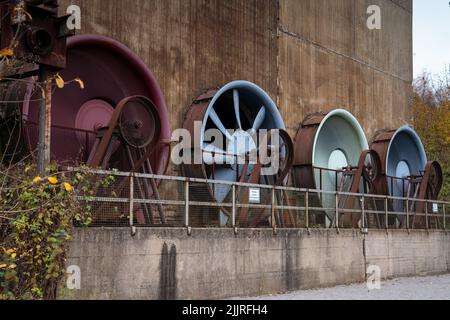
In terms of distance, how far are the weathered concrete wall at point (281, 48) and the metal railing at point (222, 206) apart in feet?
11.2

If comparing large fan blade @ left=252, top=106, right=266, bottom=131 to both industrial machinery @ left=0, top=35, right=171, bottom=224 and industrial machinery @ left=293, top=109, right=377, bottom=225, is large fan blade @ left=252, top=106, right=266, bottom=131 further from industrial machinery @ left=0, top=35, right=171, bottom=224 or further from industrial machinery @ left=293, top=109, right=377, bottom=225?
industrial machinery @ left=0, top=35, right=171, bottom=224

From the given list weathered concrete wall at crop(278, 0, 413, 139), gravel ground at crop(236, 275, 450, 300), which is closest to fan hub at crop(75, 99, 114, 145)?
gravel ground at crop(236, 275, 450, 300)

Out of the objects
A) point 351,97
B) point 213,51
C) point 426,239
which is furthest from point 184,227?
point 351,97

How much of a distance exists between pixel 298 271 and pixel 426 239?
832 cm

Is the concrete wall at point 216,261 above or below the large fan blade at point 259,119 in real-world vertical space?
below

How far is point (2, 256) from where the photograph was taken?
901cm

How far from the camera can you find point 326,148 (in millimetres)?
23453

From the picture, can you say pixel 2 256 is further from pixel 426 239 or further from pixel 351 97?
pixel 351 97

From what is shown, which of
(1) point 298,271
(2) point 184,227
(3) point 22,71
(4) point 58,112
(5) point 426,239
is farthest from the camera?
(5) point 426,239

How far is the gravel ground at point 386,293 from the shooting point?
14.0m

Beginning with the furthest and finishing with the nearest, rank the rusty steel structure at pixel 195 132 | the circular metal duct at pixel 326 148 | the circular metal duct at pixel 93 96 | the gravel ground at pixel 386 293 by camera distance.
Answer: the circular metal duct at pixel 326 148, the circular metal duct at pixel 93 96, the gravel ground at pixel 386 293, the rusty steel structure at pixel 195 132

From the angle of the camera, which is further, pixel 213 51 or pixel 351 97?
pixel 351 97

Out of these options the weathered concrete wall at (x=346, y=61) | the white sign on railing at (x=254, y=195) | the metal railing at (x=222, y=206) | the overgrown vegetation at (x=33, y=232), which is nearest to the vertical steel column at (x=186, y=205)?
the metal railing at (x=222, y=206)

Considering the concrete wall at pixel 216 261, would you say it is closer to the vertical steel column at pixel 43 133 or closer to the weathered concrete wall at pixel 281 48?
the vertical steel column at pixel 43 133
